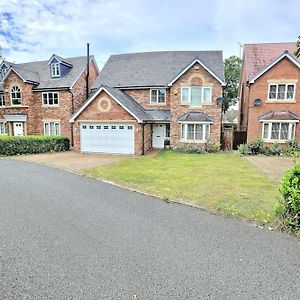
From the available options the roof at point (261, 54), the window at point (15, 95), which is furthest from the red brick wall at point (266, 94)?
the window at point (15, 95)

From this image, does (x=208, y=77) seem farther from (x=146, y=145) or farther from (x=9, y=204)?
(x=9, y=204)

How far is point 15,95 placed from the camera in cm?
2638

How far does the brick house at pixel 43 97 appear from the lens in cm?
2523

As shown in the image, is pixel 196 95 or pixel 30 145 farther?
pixel 196 95

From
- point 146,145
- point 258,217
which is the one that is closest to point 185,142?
point 146,145

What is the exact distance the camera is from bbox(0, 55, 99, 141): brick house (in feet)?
82.8

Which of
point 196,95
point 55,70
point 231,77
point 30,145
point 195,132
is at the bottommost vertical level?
point 30,145

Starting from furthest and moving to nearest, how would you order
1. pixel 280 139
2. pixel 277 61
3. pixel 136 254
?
pixel 280 139 < pixel 277 61 < pixel 136 254

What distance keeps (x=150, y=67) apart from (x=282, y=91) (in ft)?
40.3

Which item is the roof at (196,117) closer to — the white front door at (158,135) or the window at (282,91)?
the white front door at (158,135)

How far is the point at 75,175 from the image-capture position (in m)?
12.2

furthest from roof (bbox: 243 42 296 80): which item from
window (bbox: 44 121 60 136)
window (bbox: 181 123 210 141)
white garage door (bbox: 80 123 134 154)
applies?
window (bbox: 44 121 60 136)

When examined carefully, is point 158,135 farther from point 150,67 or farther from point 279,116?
point 279,116

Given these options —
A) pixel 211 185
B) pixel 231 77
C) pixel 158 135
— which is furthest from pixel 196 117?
pixel 231 77
